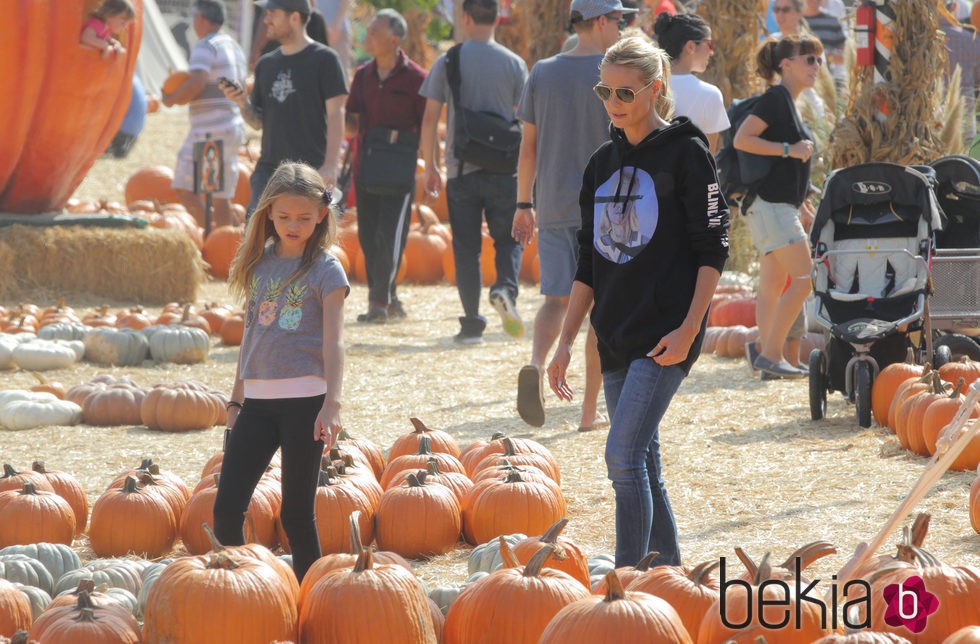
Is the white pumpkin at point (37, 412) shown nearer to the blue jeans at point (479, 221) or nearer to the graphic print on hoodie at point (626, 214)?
the blue jeans at point (479, 221)

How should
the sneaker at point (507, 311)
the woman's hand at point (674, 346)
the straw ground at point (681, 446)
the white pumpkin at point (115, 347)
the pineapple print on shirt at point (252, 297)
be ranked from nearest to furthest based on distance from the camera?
1. the woman's hand at point (674, 346)
2. the pineapple print on shirt at point (252, 297)
3. the straw ground at point (681, 446)
4. the sneaker at point (507, 311)
5. the white pumpkin at point (115, 347)

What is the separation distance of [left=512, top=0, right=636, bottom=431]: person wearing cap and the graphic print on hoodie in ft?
9.23

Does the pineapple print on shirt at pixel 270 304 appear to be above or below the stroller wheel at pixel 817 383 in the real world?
above

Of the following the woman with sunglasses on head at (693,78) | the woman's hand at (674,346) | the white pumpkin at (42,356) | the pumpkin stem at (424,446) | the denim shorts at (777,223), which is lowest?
the white pumpkin at (42,356)

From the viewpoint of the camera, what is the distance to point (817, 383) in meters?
7.03

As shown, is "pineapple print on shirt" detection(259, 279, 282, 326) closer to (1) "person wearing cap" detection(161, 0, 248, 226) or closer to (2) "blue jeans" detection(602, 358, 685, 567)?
(2) "blue jeans" detection(602, 358, 685, 567)

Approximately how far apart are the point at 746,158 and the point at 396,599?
4.78 metres

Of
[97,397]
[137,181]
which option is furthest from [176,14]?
[97,397]

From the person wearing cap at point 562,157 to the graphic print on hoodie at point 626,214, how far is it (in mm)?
2813

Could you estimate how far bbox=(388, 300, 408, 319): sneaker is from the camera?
1085 cm

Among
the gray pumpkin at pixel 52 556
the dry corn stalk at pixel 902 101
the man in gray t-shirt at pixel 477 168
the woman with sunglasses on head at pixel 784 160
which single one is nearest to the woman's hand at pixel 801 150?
the woman with sunglasses on head at pixel 784 160

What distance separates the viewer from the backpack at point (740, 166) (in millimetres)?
7570

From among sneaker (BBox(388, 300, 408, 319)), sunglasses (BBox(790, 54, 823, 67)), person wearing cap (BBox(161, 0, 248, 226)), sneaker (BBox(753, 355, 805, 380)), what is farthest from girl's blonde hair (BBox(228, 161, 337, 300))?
person wearing cap (BBox(161, 0, 248, 226))

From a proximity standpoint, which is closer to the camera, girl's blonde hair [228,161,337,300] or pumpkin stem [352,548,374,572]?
pumpkin stem [352,548,374,572]
